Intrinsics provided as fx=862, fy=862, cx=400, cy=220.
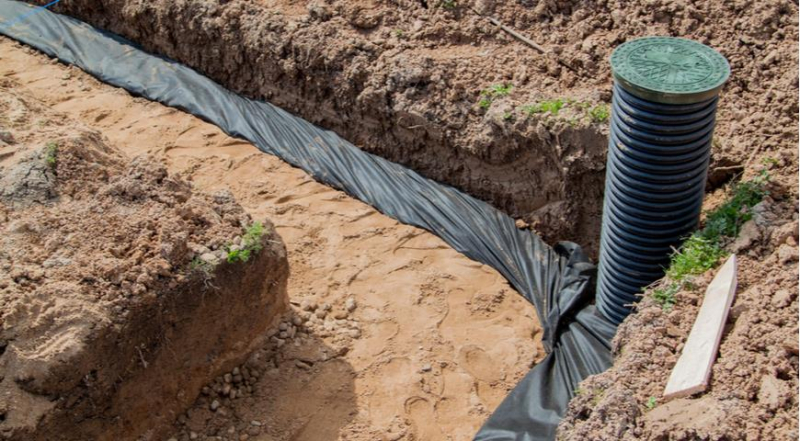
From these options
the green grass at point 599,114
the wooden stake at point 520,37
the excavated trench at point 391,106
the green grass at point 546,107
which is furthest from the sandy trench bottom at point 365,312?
the wooden stake at point 520,37

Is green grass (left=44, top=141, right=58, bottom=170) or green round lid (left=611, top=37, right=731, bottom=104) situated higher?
green round lid (left=611, top=37, right=731, bottom=104)

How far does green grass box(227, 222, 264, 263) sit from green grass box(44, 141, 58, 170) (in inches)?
42.8

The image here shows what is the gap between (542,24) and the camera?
19.9 ft

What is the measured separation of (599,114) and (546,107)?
343 millimetres

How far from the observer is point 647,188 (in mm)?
4266

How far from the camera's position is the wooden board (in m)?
3.61

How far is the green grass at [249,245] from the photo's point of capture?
4.42 meters

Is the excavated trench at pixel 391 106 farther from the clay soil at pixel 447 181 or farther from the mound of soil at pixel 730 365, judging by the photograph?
the mound of soil at pixel 730 365

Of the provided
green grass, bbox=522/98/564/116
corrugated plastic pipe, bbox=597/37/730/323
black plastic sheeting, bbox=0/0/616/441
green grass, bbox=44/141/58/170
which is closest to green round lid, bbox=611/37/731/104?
corrugated plastic pipe, bbox=597/37/730/323

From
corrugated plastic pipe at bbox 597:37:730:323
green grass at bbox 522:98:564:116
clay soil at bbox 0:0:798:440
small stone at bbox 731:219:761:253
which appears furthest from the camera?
green grass at bbox 522:98:564:116

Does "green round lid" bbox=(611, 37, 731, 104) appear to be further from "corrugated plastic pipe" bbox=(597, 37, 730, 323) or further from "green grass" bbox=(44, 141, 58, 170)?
"green grass" bbox=(44, 141, 58, 170)

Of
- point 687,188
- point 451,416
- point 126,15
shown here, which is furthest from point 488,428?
point 126,15

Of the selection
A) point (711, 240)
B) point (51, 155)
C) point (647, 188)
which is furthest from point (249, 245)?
point (711, 240)

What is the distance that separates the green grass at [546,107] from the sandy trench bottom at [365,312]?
1.03 metres
